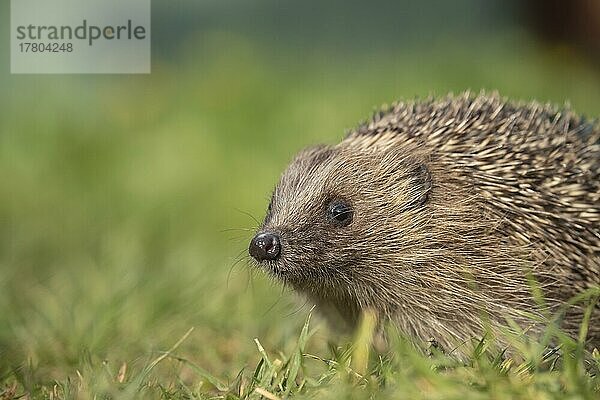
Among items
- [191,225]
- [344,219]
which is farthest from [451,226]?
[191,225]

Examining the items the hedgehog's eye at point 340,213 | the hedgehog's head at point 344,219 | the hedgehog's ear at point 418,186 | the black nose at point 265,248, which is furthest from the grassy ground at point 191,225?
the hedgehog's ear at point 418,186

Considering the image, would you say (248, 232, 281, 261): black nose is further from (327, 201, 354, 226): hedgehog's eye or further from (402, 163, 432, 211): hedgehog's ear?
(402, 163, 432, 211): hedgehog's ear

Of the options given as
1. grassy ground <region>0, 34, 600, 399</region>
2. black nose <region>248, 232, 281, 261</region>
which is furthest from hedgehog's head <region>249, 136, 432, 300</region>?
grassy ground <region>0, 34, 600, 399</region>

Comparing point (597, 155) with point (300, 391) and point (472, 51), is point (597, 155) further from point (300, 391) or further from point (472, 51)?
point (472, 51)

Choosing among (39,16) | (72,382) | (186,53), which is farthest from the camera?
(186,53)

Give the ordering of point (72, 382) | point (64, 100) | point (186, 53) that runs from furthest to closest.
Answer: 1. point (186, 53)
2. point (64, 100)
3. point (72, 382)

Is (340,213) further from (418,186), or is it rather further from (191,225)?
(191,225)

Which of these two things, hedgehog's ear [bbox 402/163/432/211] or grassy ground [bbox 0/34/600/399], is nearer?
grassy ground [bbox 0/34/600/399]

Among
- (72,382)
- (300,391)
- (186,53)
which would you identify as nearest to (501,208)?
(300,391)
